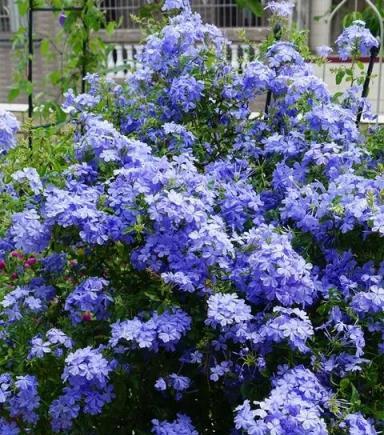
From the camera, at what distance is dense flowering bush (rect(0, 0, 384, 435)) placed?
1358 mm

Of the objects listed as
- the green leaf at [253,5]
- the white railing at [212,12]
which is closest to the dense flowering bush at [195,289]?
the green leaf at [253,5]

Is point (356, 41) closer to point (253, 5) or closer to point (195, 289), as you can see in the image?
point (253, 5)

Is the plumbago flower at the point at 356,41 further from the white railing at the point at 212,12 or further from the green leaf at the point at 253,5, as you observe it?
the white railing at the point at 212,12

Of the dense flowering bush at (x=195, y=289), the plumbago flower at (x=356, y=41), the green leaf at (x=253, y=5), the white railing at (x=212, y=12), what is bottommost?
the dense flowering bush at (x=195, y=289)

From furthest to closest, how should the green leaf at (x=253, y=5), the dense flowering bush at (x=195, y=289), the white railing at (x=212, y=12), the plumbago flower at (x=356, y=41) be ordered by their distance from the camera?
the white railing at (x=212, y=12), the green leaf at (x=253, y=5), the plumbago flower at (x=356, y=41), the dense flowering bush at (x=195, y=289)

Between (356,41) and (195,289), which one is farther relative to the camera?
(356,41)

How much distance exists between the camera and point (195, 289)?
4.74ft

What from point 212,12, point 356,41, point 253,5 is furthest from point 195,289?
point 212,12

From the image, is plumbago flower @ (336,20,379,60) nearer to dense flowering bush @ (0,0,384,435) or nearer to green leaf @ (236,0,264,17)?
dense flowering bush @ (0,0,384,435)

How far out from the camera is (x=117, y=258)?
1620 millimetres

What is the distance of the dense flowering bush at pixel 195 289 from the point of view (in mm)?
1358

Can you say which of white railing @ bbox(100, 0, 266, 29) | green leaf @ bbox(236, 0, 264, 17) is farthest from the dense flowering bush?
white railing @ bbox(100, 0, 266, 29)

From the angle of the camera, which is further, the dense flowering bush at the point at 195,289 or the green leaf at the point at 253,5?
the green leaf at the point at 253,5

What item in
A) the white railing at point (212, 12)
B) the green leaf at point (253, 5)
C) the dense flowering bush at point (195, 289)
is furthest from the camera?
the white railing at point (212, 12)
